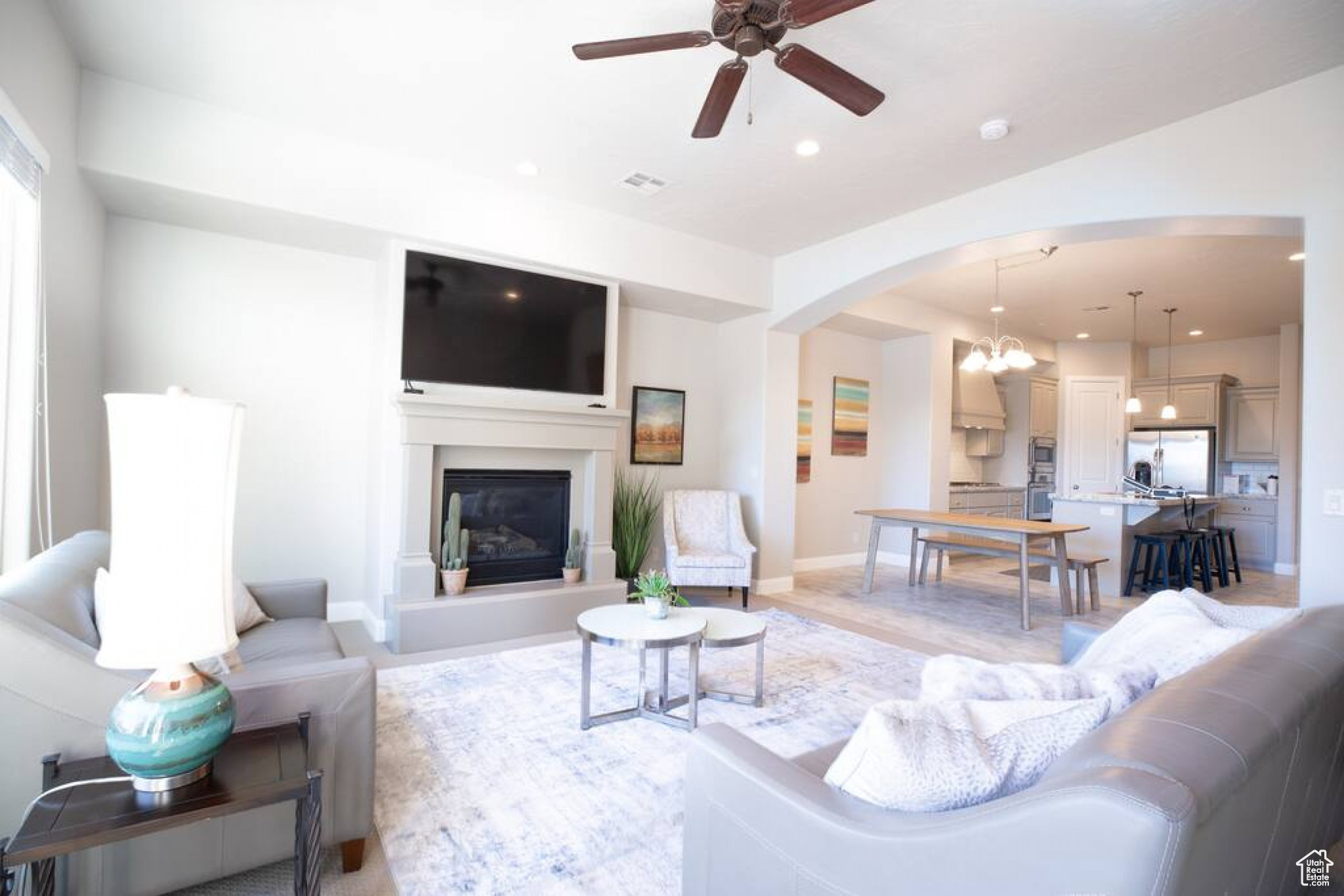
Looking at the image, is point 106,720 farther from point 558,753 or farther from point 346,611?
point 346,611

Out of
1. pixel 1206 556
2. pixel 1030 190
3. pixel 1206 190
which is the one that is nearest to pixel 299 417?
pixel 1030 190

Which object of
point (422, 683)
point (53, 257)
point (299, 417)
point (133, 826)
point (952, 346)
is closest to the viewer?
point (133, 826)

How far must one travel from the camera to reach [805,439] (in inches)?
260

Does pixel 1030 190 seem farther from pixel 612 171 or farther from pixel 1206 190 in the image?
pixel 612 171

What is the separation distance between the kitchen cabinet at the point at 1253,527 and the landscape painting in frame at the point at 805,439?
16.3 ft

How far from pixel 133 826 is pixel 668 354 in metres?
4.90

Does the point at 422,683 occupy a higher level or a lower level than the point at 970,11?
lower

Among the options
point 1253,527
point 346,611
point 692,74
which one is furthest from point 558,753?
point 1253,527

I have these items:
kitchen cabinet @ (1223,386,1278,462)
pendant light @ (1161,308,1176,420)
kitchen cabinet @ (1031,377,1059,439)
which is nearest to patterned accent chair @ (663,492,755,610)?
kitchen cabinet @ (1031,377,1059,439)

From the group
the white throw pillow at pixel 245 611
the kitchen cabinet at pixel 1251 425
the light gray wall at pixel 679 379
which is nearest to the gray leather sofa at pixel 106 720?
the white throw pillow at pixel 245 611

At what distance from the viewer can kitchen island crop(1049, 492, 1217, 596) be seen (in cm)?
566

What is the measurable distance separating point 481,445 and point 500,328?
2.69 ft

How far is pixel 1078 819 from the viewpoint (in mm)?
749

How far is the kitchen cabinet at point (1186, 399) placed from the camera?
7.55 metres
